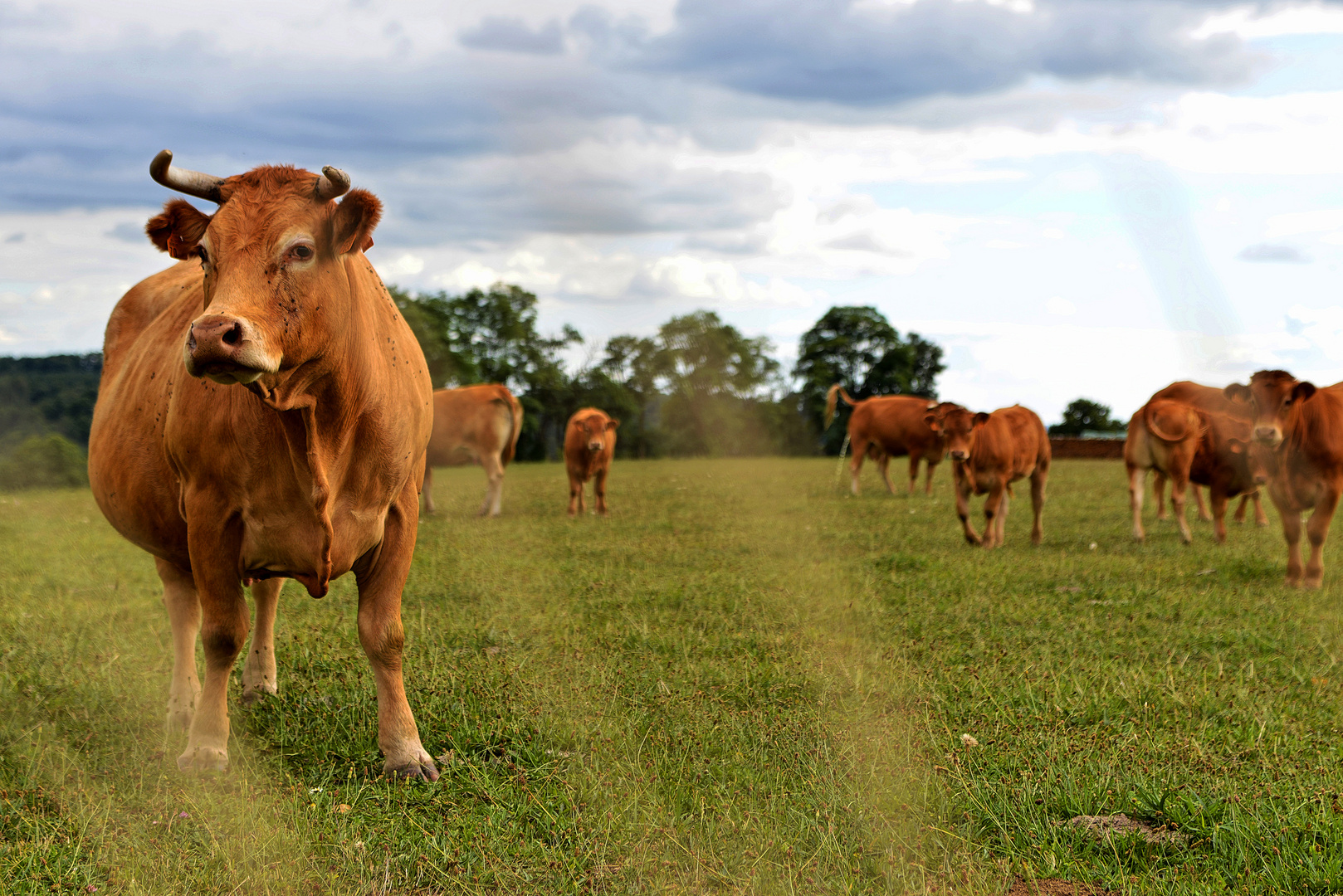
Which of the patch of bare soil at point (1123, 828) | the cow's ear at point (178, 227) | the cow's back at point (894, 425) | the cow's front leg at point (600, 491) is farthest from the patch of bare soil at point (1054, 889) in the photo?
the cow's back at point (894, 425)

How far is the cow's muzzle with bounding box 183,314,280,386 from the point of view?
2893 millimetres

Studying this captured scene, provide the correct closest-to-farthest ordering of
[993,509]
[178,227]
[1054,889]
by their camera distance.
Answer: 1. [1054,889]
2. [178,227]
3. [993,509]

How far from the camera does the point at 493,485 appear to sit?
16.0 m

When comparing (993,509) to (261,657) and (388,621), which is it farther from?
(388,621)

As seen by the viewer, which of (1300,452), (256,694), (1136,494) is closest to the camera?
(256,694)

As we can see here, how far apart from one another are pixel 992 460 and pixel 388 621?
910 cm

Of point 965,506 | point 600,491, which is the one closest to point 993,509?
point 965,506

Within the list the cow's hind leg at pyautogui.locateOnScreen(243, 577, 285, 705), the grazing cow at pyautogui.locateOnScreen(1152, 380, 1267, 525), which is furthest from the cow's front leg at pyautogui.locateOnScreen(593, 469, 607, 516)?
the cow's hind leg at pyautogui.locateOnScreen(243, 577, 285, 705)

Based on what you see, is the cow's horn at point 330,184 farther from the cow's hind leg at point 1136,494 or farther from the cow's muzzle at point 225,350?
the cow's hind leg at point 1136,494

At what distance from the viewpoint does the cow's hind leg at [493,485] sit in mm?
15664

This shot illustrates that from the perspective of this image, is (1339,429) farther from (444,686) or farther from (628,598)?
(444,686)

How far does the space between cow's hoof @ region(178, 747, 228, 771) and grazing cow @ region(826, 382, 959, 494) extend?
1544 cm

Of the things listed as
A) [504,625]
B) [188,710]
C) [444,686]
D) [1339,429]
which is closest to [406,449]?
[444,686]

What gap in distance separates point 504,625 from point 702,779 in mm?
3108
